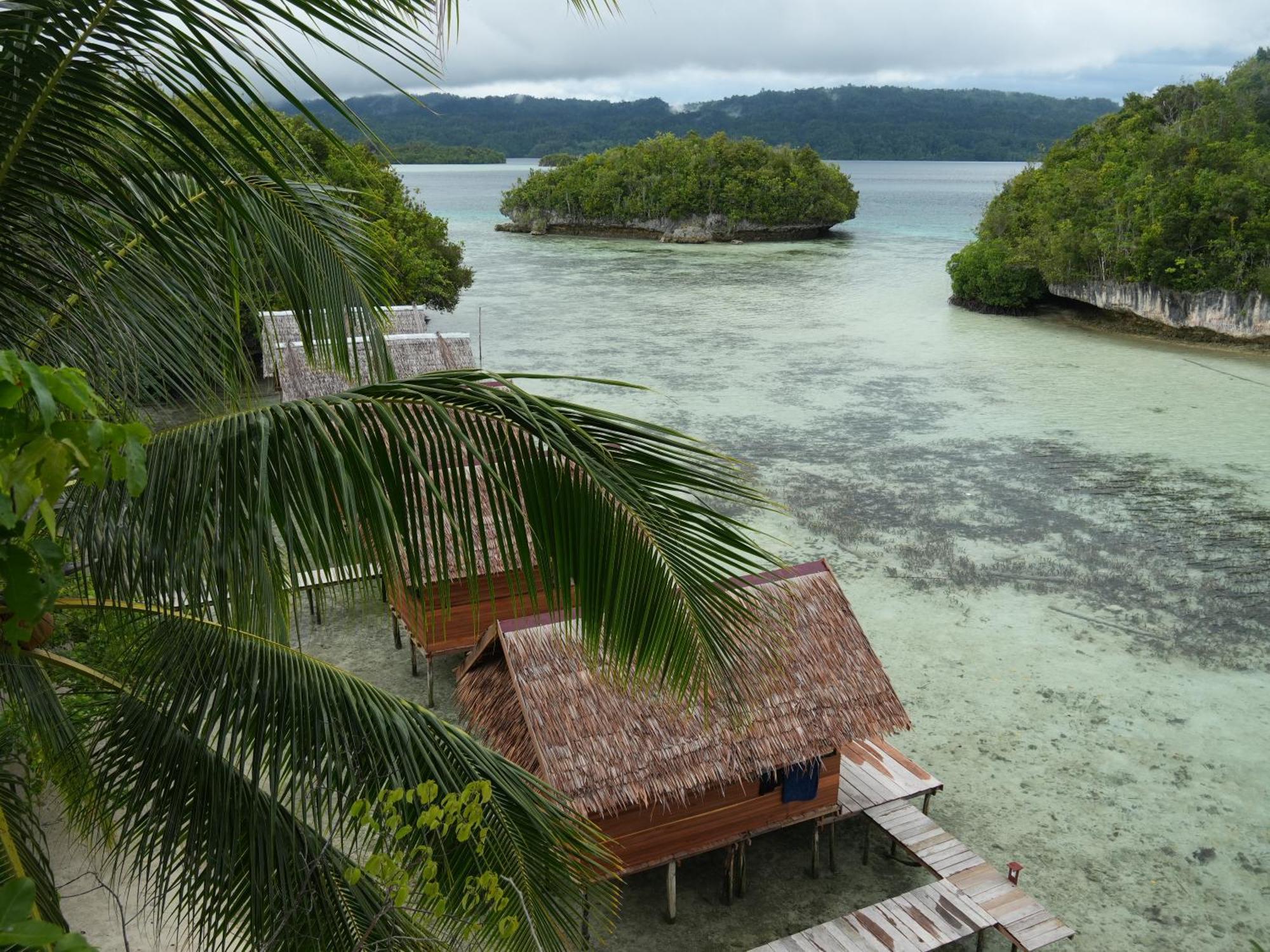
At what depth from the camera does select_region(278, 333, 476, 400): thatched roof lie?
14773mm

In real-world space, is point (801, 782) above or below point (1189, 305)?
below

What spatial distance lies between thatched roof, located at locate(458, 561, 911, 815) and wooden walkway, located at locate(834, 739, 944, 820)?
0.44 m

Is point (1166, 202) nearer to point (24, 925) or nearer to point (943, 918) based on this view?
point (943, 918)

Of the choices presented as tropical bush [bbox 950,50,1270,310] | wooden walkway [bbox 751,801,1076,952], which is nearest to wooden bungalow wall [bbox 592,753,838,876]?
wooden walkway [bbox 751,801,1076,952]

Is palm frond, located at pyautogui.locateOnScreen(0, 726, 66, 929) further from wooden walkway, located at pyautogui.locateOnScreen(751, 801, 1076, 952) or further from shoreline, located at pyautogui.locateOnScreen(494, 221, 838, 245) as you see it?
shoreline, located at pyautogui.locateOnScreen(494, 221, 838, 245)

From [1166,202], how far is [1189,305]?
2.67m

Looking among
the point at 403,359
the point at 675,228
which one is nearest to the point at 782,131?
the point at 675,228

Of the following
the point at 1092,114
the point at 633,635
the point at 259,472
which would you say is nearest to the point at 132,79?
the point at 259,472

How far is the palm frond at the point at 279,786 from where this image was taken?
9.69ft

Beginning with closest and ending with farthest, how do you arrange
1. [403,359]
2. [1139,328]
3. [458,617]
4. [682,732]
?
[682,732]
[458,617]
[403,359]
[1139,328]

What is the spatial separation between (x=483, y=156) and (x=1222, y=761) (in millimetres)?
156587

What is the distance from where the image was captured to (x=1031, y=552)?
12719 millimetres

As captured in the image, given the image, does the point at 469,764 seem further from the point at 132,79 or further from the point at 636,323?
the point at 636,323

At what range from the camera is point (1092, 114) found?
195 metres
